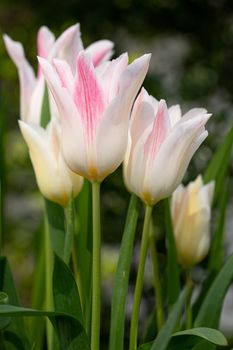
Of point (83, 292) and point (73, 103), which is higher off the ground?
point (73, 103)

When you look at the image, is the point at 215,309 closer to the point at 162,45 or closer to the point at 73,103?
the point at 73,103

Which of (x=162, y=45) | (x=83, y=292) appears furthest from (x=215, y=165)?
(x=162, y=45)

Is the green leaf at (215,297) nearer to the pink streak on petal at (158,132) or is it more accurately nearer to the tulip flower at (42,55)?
the pink streak on petal at (158,132)

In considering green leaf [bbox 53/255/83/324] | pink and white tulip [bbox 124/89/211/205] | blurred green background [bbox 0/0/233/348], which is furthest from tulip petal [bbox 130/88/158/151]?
blurred green background [bbox 0/0/233/348]

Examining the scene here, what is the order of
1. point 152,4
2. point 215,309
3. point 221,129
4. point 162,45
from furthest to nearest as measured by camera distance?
point 162,45 < point 152,4 < point 221,129 < point 215,309

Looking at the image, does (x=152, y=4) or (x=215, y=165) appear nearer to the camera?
(x=215, y=165)

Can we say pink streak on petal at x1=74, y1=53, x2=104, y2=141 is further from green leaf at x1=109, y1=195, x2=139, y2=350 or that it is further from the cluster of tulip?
green leaf at x1=109, y1=195, x2=139, y2=350

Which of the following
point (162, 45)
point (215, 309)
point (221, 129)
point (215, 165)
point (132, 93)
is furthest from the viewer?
point (162, 45)
